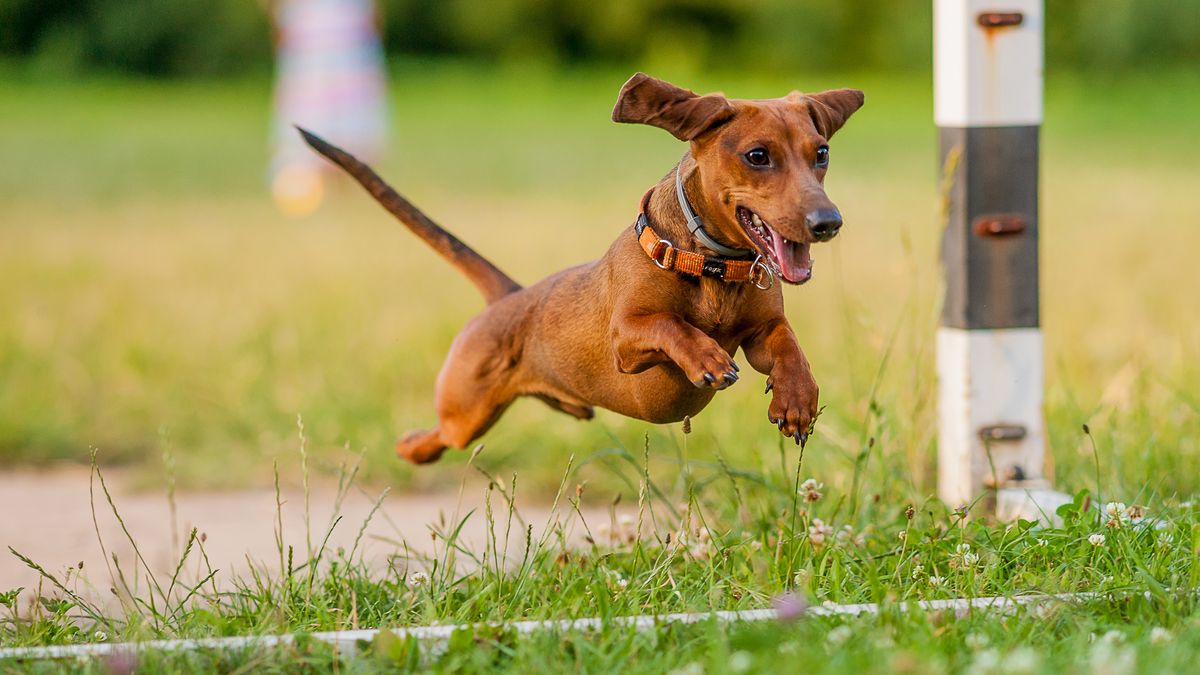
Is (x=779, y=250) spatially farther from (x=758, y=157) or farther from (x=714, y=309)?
(x=714, y=309)

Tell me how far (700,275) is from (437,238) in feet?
3.07

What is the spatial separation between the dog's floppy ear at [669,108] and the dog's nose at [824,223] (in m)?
0.30

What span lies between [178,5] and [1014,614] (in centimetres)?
2806

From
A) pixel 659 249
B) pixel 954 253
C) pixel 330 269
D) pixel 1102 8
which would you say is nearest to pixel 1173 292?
pixel 954 253

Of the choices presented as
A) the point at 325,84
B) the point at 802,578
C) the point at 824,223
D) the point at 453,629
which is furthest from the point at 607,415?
the point at 325,84

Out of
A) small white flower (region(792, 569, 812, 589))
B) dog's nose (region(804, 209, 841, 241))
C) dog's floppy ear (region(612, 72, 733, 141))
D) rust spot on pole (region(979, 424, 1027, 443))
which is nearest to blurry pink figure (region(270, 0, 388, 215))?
rust spot on pole (region(979, 424, 1027, 443))

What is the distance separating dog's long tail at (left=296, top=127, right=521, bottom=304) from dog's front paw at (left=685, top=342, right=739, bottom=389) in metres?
0.97

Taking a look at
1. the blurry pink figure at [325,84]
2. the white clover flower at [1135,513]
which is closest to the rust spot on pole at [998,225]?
the white clover flower at [1135,513]

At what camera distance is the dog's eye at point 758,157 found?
242 cm

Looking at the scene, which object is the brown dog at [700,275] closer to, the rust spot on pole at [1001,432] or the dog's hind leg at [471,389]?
the dog's hind leg at [471,389]

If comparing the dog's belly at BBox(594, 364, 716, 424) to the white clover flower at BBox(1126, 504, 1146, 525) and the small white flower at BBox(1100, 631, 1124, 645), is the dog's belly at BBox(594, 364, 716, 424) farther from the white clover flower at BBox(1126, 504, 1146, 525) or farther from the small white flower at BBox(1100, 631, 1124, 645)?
the white clover flower at BBox(1126, 504, 1146, 525)

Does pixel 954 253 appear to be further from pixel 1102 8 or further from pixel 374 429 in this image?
pixel 1102 8

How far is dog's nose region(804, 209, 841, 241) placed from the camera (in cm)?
227

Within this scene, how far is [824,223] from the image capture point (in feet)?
7.44
